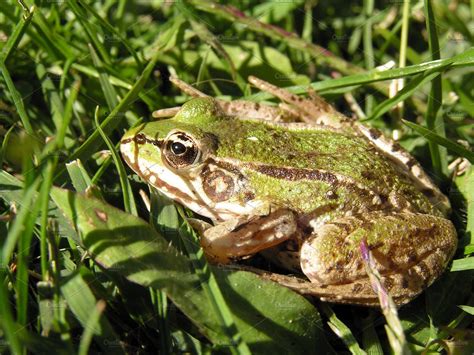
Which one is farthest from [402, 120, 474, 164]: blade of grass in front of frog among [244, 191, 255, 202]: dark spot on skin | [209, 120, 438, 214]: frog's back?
[244, 191, 255, 202]: dark spot on skin

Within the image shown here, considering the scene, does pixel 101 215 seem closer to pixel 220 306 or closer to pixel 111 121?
pixel 220 306

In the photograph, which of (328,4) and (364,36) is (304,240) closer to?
(364,36)

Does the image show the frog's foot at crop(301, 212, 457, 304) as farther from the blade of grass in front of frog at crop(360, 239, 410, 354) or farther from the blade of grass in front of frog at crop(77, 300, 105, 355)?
the blade of grass in front of frog at crop(77, 300, 105, 355)

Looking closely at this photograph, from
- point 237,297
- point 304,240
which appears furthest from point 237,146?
point 237,297

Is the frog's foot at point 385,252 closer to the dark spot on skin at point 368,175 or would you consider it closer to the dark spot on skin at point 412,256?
the dark spot on skin at point 412,256

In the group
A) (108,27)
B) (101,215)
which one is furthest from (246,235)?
(108,27)

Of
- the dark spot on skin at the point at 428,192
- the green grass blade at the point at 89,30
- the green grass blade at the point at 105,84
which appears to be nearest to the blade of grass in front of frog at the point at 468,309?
the dark spot on skin at the point at 428,192
